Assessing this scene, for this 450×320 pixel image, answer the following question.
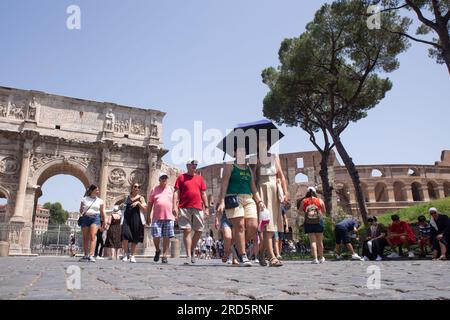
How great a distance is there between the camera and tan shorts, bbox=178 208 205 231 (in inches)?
240

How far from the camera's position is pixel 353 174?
14656 millimetres

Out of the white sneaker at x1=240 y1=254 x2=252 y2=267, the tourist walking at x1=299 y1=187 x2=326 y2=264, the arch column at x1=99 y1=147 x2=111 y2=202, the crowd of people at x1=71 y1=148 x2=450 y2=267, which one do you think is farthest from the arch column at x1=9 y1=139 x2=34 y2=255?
the white sneaker at x1=240 y1=254 x2=252 y2=267

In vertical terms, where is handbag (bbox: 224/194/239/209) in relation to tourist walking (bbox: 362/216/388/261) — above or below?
above

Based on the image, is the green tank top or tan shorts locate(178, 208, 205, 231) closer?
the green tank top

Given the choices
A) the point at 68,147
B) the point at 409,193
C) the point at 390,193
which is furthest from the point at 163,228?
the point at 409,193

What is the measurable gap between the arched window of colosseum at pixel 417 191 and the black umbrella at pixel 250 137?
101 ft

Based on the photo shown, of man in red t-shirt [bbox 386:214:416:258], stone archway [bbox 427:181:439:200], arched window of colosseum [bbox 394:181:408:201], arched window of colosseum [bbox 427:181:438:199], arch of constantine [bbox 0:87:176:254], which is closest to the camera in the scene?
man in red t-shirt [bbox 386:214:416:258]

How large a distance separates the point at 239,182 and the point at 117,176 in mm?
18202

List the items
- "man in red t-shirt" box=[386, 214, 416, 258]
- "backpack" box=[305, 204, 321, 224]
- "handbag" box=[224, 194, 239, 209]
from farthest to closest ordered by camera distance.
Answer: "man in red t-shirt" box=[386, 214, 416, 258]
"backpack" box=[305, 204, 321, 224]
"handbag" box=[224, 194, 239, 209]

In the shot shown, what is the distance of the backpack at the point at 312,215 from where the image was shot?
6789 millimetres

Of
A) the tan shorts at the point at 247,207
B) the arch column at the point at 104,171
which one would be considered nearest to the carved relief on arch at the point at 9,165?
the arch column at the point at 104,171

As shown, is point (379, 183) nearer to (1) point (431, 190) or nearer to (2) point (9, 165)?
(1) point (431, 190)

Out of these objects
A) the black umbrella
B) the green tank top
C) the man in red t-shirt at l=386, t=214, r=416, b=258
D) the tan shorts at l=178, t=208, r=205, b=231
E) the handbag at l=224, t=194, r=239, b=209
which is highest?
the black umbrella

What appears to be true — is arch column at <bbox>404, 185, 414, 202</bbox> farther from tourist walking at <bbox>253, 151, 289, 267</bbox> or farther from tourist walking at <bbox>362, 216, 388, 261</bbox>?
tourist walking at <bbox>253, 151, 289, 267</bbox>
